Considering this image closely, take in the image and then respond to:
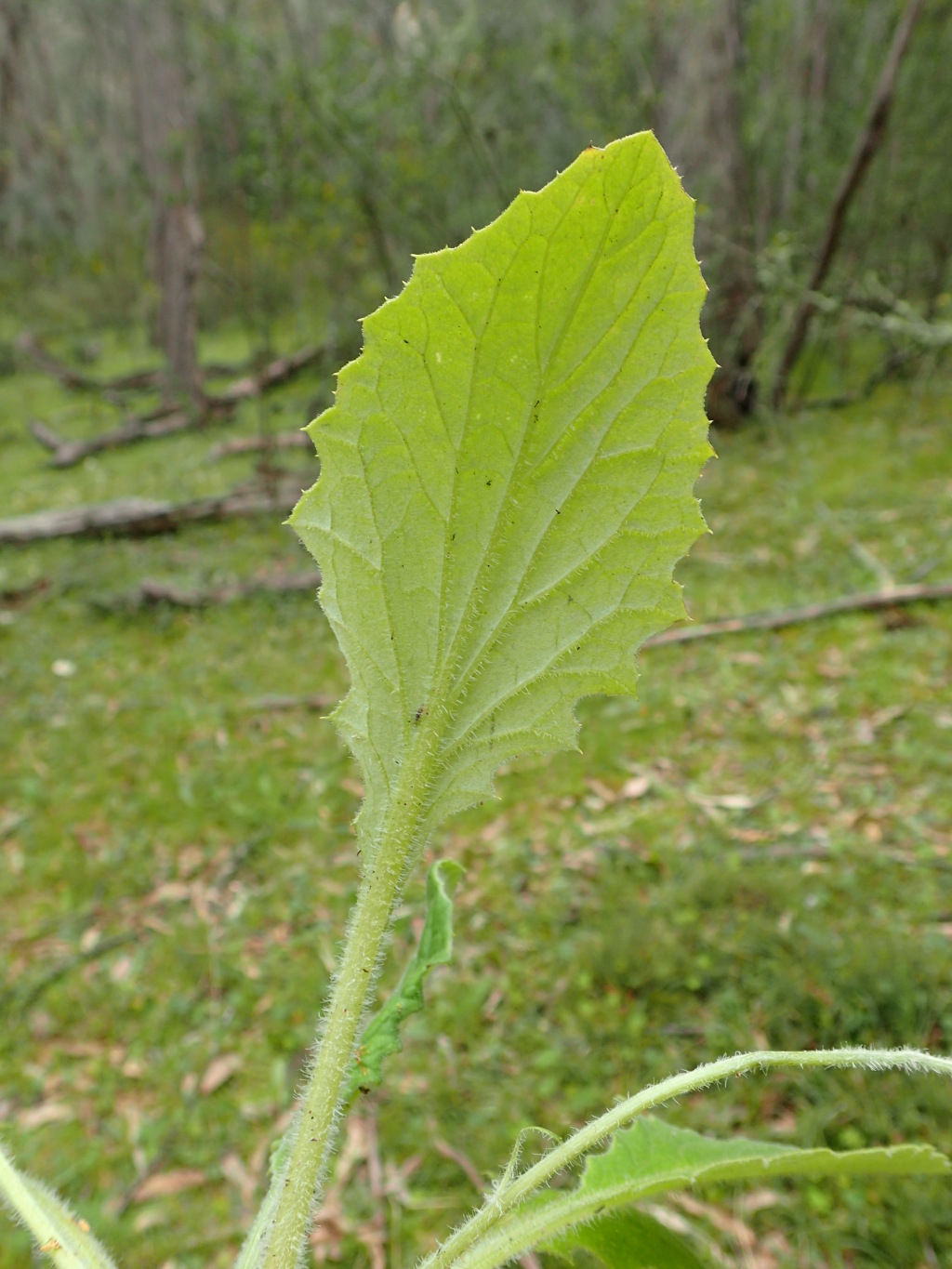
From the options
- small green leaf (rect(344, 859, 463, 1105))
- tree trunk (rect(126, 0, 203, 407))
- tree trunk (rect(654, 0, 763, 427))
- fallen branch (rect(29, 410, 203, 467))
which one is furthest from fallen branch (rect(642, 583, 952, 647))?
tree trunk (rect(126, 0, 203, 407))

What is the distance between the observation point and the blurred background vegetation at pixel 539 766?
94.1 inches

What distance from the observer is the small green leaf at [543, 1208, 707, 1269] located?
475 millimetres

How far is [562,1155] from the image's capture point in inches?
17.8

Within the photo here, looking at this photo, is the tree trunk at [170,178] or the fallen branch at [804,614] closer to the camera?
the fallen branch at [804,614]

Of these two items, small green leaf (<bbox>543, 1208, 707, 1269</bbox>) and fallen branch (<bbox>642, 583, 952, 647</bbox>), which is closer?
small green leaf (<bbox>543, 1208, 707, 1269</bbox>)

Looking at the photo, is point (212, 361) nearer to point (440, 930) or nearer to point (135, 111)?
point (135, 111)

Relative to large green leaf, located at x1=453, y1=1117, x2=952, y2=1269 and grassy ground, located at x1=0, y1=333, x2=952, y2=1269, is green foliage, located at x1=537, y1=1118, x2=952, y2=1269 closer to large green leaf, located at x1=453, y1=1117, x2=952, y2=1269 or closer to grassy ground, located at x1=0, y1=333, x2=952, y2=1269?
large green leaf, located at x1=453, y1=1117, x2=952, y2=1269

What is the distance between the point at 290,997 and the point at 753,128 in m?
7.61

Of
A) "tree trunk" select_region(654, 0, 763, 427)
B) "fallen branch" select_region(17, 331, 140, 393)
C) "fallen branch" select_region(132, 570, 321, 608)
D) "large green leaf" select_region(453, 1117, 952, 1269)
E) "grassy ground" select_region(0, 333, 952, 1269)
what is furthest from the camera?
"fallen branch" select_region(17, 331, 140, 393)

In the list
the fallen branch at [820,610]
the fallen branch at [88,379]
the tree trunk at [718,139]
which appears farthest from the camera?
the fallen branch at [88,379]

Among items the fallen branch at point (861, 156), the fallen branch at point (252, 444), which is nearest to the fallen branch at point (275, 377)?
the fallen branch at point (252, 444)

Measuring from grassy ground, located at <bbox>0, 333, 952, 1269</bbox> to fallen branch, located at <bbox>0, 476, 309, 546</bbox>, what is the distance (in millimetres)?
2034

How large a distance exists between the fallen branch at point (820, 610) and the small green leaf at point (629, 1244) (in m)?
4.32

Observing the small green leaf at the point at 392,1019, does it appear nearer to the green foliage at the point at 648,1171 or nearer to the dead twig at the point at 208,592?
the green foliage at the point at 648,1171
